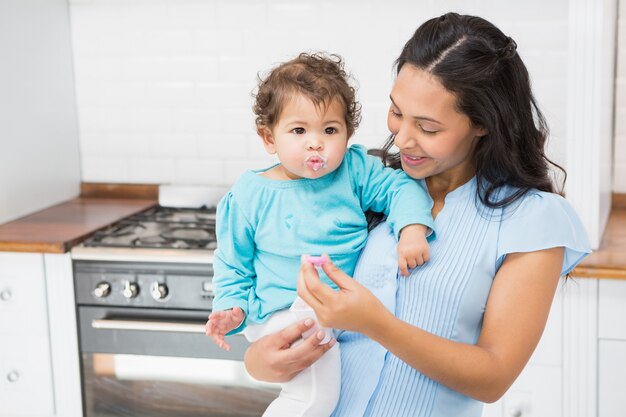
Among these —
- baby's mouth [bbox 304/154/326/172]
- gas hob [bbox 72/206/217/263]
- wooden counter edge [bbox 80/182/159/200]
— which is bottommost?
gas hob [bbox 72/206/217/263]

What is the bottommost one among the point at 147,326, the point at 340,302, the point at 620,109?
the point at 147,326

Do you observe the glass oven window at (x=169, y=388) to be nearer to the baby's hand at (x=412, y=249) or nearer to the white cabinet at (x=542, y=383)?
the white cabinet at (x=542, y=383)

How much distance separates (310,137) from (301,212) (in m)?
0.14

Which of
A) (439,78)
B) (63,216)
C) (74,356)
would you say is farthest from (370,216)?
(63,216)

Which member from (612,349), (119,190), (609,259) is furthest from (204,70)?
(612,349)

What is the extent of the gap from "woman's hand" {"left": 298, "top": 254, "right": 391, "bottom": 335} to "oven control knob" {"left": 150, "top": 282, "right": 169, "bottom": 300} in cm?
146

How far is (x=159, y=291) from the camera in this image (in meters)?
2.68

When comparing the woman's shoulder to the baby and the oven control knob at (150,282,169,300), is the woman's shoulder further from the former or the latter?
the oven control knob at (150,282,169,300)

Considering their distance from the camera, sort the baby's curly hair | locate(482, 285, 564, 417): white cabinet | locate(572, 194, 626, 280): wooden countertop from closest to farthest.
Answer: the baby's curly hair < locate(572, 194, 626, 280): wooden countertop < locate(482, 285, 564, 417): white cabinet

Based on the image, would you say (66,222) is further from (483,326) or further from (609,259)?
(483,326)

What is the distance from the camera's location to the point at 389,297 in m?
1.48

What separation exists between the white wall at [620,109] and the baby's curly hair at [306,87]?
5.57 ft

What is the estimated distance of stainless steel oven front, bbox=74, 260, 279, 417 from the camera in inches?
106

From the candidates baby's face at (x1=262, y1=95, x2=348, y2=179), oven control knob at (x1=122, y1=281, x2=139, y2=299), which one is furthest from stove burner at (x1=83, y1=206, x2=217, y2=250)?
baby's face at (x1=262, y1=95, x2=348, y2=179)
